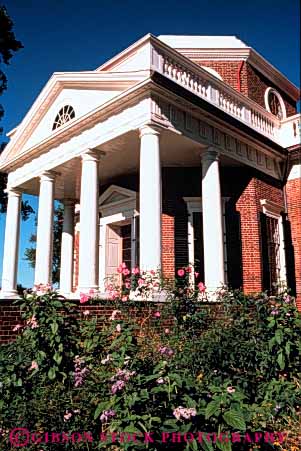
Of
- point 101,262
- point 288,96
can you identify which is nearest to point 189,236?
point 101,262

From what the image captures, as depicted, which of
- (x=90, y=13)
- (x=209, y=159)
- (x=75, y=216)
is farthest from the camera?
(x=75, y=216)

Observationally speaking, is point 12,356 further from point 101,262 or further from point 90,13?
point 101,262

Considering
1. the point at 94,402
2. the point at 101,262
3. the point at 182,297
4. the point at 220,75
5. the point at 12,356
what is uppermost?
the point at 220,75

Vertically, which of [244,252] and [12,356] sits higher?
[244,252]

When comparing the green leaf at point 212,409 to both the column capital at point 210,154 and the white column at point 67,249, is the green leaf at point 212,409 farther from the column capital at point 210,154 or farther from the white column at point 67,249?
the white column at point 67,249

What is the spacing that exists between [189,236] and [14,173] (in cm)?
647

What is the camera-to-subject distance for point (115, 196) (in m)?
Result: 13.8

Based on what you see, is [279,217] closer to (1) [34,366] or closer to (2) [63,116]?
(2) [63,116]

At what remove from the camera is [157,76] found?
340 inches

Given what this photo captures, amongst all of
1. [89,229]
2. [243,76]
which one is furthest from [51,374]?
[243,76]

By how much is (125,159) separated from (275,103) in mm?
7412

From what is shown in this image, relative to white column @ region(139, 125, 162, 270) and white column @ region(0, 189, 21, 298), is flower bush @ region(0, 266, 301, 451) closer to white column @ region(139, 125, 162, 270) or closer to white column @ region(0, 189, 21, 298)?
white column @ region(139, 125, 162, 270)

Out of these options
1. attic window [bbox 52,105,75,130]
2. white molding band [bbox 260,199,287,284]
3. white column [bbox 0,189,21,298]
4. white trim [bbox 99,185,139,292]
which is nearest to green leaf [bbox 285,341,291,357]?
white molding band [bbox 260,199,287,284]

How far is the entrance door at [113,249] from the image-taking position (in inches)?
536
